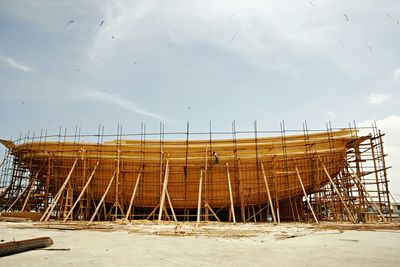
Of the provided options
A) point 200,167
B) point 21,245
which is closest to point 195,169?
point 200,167

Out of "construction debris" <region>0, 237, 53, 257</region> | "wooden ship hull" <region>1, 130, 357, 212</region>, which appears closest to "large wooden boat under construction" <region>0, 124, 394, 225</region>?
"wooden ship hull" <region>1, 130, 357, 212</region>


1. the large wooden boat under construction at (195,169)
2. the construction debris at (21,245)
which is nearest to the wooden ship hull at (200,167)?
the large wooden boat under construction at (195,169)

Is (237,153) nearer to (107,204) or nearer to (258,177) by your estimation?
(258,177)

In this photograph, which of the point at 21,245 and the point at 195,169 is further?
the point at 195,169

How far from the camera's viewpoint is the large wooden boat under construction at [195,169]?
15141mm

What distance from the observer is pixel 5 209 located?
17422 millimetres

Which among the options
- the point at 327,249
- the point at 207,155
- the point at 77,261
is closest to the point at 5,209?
the point at 207,155

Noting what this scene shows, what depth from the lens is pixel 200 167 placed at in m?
15.4

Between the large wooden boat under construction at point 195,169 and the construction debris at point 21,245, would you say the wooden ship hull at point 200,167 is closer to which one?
the large wooden boat under construction at point 195,169

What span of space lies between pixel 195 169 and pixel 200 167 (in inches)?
10.7

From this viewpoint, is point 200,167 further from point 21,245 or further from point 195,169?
point 21,245

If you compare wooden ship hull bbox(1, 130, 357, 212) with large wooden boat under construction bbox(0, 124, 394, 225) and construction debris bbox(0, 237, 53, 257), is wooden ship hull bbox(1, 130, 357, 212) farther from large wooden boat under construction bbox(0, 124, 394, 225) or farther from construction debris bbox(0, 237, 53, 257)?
construction debris bbox(0, 237, 53, 257)

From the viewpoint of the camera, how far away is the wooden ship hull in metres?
15.1

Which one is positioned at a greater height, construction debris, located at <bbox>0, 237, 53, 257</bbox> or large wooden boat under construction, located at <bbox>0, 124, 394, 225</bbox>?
large wooden boat under construction, located at <bbox>0, 124, 394, 225</bbox>
